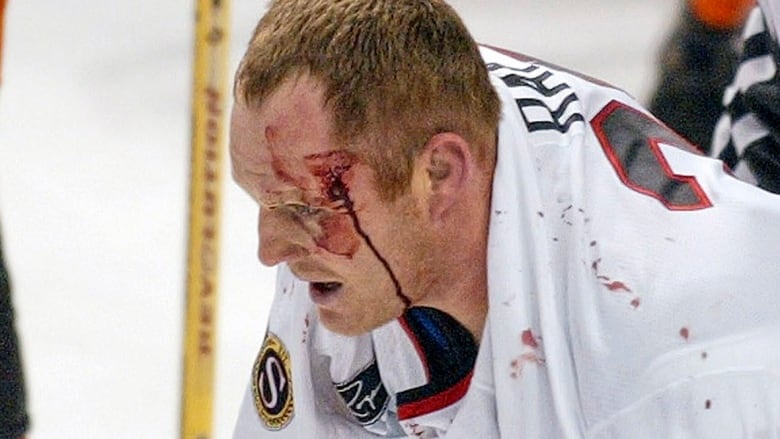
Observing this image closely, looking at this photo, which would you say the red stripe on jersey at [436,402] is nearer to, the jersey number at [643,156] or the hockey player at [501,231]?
the hockey player at [501,231]

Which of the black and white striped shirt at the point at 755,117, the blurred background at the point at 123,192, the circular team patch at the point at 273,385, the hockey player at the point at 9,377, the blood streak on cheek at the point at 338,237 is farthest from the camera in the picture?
the blurred background at the point at 123,192

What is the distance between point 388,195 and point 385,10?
124 mm

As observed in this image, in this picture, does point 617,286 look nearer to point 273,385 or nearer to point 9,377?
point 273,385

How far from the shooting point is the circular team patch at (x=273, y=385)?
4.69 feet

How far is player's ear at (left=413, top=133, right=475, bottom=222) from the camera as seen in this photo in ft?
4.12

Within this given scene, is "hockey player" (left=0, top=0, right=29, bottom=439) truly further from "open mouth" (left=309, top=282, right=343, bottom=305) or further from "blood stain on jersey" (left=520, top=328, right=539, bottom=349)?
"blood stain on jersey" (left=520, top=328, right=539, bottom=349)

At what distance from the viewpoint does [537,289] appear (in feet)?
4.06

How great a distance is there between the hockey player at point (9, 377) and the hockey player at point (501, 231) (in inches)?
23.4

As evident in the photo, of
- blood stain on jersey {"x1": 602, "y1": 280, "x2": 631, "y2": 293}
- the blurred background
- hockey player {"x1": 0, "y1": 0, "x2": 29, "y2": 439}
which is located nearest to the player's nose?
blood stain on jersey {"x1": 602, "y1": 280, "x2": 631, "y2": 293}

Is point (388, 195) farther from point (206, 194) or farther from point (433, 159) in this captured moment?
point (206, 194)

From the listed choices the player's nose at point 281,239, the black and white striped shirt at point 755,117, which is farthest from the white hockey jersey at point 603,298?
the black and white striped shirt at point 755,117

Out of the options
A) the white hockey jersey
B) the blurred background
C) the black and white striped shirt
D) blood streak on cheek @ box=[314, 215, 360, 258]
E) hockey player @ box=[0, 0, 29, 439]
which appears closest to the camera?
the white hockey jersey

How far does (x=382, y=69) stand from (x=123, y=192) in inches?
64.6

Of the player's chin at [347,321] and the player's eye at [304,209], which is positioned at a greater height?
the player's eye at [304,209]
